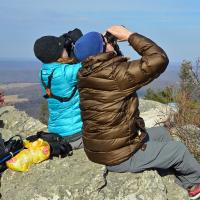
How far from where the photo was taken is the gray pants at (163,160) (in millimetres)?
5012

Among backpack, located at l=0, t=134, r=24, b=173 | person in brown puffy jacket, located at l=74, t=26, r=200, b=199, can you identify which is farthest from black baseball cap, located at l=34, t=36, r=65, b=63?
backpack, located at l=0, t=134, r=24, b=173

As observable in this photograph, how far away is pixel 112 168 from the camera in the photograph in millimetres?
5090

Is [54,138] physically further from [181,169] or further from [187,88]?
[187,88]

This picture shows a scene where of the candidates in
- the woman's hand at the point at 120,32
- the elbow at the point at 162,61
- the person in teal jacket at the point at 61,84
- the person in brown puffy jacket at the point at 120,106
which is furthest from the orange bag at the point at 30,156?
the elbow at the point at 162,61

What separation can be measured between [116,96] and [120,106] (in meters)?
0.11

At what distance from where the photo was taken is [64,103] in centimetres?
557

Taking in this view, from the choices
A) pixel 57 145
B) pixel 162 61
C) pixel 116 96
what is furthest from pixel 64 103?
pixel 162 61

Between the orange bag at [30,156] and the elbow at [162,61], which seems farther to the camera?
the orange bag at [30,156]

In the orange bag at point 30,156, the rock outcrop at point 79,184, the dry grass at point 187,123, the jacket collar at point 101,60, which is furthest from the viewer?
the dry grass at point 187,123

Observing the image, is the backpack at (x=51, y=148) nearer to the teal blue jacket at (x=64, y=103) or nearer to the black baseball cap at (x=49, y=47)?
the teal blue jacket at (x=64, y=103)

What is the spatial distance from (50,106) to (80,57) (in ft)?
3.34

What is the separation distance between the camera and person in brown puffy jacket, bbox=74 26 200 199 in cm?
462

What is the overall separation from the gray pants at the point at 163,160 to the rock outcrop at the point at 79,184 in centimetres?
13

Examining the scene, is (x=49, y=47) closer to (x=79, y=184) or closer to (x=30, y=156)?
(x=30, y=156)
